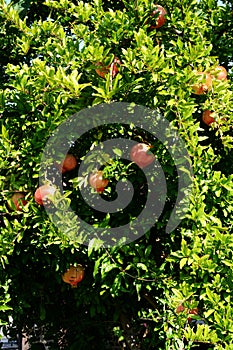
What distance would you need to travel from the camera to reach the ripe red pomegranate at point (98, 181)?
1851mm

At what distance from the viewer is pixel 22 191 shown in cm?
194

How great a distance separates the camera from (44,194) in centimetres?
181

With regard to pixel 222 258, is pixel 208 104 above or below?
above

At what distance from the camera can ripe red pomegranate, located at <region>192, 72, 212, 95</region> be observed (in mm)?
1898

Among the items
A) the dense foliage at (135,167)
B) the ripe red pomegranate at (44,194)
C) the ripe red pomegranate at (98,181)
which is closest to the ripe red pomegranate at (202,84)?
the dense foliage at (135,167)

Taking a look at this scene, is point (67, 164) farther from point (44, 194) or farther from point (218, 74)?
point (218, 74)

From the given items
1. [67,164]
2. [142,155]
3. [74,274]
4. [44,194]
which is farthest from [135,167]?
[74,274]

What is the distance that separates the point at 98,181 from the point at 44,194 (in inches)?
7.8

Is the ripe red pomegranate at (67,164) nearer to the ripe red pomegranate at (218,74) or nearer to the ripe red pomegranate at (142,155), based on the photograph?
the ripe red pomegranate at (142,155)

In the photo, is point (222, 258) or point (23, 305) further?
point (23, 305)

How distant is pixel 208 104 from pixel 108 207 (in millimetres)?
546

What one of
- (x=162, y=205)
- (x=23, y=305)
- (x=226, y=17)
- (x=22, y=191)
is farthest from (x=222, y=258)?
(x=226, y=17)

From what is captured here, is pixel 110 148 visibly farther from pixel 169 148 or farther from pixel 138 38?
pixel 138 38

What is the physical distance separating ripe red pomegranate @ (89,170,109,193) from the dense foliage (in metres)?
0.03
